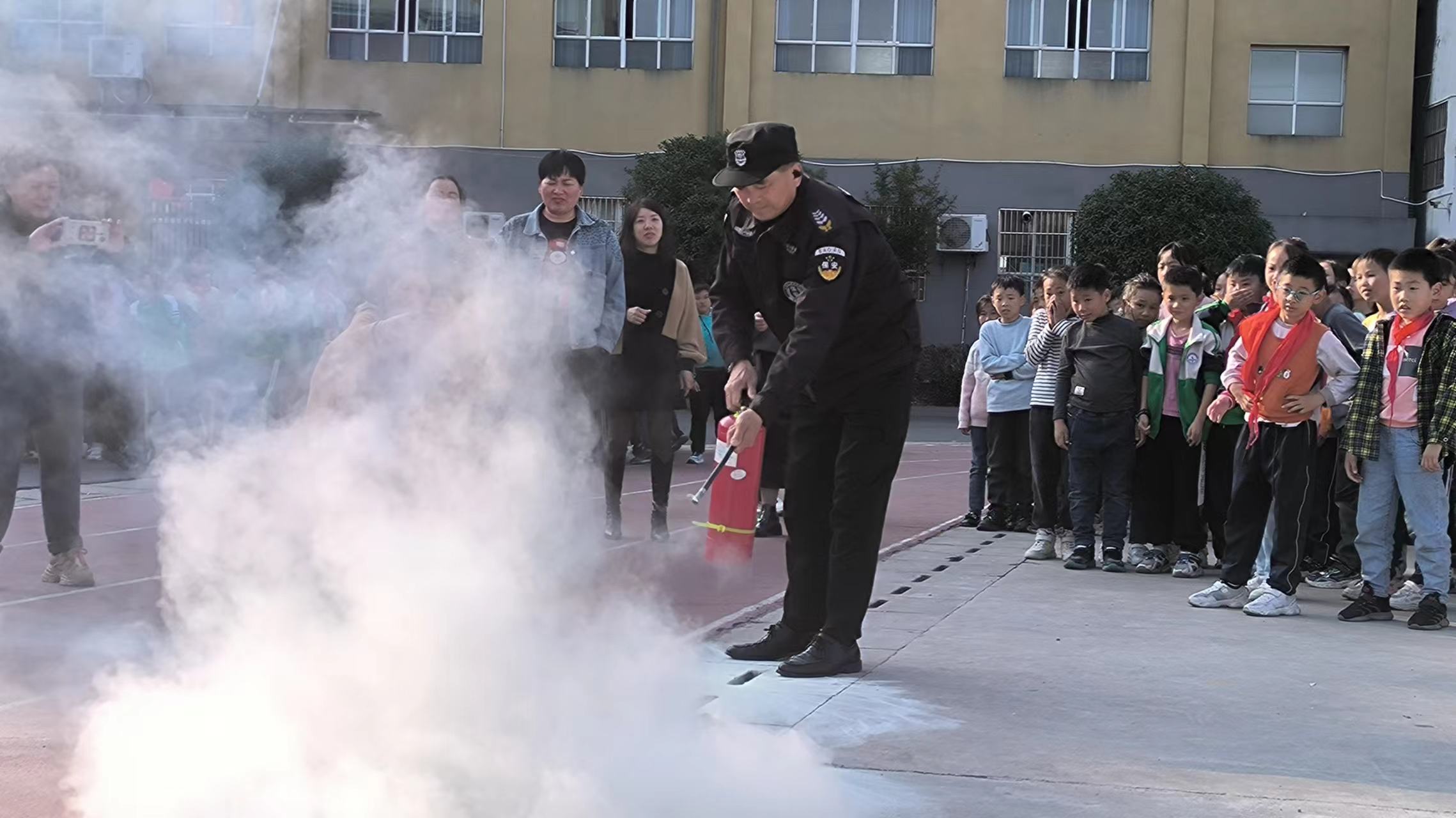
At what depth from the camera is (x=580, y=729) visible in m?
3.99

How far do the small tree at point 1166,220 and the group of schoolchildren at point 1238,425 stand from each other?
1511 centimetres

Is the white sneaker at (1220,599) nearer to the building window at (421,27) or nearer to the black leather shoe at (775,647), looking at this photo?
the black leather shoe at (775,647)

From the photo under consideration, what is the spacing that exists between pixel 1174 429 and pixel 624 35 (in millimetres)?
21910

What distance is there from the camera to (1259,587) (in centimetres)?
750

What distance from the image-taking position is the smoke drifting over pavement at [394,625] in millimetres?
3725

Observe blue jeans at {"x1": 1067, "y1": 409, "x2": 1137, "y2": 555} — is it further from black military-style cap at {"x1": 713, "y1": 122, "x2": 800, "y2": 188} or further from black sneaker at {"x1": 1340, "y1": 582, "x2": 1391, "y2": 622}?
black military-style cap at {"x1": 713, "y1": 122, "x2": 800, "y2": 188}

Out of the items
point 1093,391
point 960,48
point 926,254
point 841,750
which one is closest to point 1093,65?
point 960,48

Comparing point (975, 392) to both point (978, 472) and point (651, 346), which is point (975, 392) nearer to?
point (978, 472)

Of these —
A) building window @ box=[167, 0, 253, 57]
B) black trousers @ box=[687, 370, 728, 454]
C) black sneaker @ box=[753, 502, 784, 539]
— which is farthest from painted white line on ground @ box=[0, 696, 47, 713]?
black trousers @ box=[687, 370, 728, 454]

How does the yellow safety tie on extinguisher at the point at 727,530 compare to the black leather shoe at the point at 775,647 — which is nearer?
the black leather shoe at the point at 775,647

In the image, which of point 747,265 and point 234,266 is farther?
point 234,266

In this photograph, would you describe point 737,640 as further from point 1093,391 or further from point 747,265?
point 1093,391

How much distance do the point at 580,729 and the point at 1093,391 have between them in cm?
554

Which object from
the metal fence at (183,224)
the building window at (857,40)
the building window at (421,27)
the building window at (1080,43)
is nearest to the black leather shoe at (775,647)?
the metal fence at (183,224)
